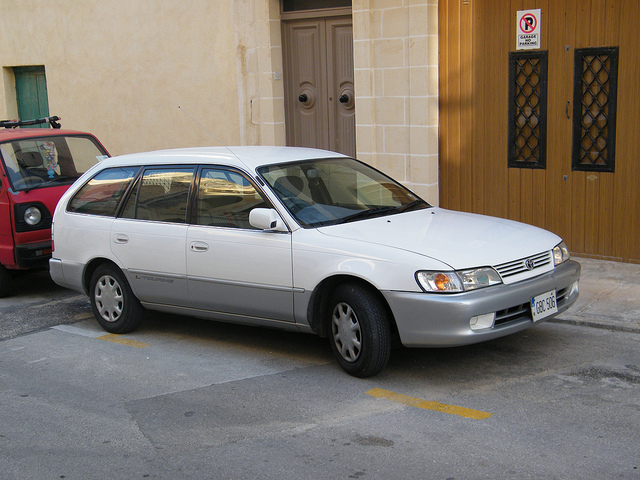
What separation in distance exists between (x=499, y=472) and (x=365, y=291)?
1776 millimetres

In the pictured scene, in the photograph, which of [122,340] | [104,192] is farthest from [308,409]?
[104,192]

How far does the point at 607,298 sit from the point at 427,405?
123 inches

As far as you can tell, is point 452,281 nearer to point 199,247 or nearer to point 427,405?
point 427,405

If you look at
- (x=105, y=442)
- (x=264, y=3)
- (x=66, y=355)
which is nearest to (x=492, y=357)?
(x=105, y=442)

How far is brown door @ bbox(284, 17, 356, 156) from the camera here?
1148 cm

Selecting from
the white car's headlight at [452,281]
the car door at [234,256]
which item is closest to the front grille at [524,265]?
the white car's headlight at [452,281]

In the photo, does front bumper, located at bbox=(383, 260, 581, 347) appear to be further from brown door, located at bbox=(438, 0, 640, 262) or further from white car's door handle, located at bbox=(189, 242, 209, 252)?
brown door, located at bbox=(438, 0, 640, 262)

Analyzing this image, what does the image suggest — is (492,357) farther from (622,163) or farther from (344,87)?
(344,87)

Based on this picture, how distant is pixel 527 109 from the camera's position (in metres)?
9.52

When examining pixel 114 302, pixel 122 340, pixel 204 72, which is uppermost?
pixel 204 72

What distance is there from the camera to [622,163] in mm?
8805

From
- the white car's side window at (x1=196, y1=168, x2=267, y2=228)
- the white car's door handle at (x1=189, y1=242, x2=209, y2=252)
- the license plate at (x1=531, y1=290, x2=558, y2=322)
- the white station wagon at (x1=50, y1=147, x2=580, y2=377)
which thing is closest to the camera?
the white station wagon at (x1=50, y1=147, x2=580, y2=377)

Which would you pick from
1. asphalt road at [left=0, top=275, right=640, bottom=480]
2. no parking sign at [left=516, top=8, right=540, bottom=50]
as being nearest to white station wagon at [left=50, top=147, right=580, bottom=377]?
asphalt road at [left=0, top=275, right=640, bottom=480]

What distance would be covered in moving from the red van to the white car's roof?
1790 mm
